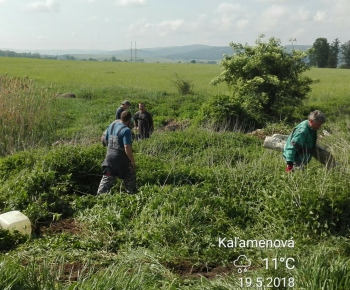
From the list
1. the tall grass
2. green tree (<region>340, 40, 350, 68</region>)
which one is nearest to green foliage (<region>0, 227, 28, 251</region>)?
the tall grass

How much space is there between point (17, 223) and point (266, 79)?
43.2ft

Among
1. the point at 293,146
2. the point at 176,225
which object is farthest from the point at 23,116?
the point at 293,146

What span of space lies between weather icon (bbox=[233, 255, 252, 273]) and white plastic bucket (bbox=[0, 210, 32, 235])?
9.68ft

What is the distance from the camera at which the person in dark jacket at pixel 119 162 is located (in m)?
7.84

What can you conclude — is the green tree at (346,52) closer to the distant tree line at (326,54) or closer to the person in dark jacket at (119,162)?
the distant tree line at (326,54)

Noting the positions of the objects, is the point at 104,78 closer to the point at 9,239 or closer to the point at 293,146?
the point at 293,146

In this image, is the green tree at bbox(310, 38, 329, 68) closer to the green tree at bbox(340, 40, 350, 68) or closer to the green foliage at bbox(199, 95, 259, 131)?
the green tree at bbox(340, 40, 350, 68)

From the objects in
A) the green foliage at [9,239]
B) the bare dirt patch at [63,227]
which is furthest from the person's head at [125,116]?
the green foliage at [9,239]

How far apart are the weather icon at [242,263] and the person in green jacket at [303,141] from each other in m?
2.14

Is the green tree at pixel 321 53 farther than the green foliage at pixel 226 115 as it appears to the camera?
Yes

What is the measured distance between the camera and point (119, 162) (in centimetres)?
788

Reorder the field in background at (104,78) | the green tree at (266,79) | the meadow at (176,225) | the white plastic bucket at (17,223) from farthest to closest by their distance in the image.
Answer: the field in background at (104,78) → the green tree at (266,79) → the white plastic bucket at (17,223) → the meadow at (176,225)

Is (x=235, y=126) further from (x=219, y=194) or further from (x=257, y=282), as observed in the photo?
(x=257, y=282)

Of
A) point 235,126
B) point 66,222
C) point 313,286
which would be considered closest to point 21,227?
point 66,222
